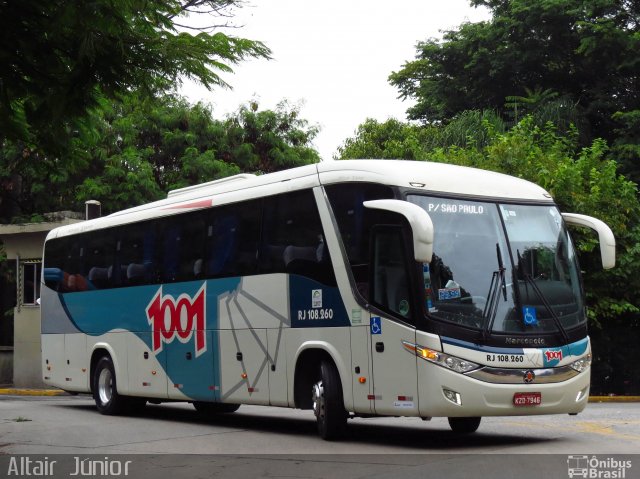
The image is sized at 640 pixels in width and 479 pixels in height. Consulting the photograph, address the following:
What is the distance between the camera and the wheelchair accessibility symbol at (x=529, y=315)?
39.2 feet

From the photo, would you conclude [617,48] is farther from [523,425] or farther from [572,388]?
[572,388]

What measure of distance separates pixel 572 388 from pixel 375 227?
9.67 ft

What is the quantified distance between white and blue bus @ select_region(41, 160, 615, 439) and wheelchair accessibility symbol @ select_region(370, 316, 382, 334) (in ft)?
0.10

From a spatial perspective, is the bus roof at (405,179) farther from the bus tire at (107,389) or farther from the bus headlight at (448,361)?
the bus tire at (107,389)

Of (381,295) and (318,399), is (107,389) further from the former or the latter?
(381,295)

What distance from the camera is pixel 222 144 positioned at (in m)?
36.8

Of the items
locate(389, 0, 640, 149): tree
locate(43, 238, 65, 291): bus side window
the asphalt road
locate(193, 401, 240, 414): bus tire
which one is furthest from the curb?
locate(389, 0, 640, 149): tree

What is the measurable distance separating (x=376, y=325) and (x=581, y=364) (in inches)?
97.8

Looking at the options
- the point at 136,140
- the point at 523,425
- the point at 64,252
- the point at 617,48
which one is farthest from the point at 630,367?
the point at 136,140

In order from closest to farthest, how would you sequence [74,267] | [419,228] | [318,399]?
[419,228], [318,399], [74,267]

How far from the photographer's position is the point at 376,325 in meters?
12.2

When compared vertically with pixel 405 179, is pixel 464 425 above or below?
below

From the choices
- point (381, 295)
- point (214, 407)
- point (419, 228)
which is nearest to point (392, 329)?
point (381, 295)

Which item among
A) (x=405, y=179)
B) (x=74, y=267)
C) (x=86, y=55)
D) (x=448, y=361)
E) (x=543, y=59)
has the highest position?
(x=543, y=59)
